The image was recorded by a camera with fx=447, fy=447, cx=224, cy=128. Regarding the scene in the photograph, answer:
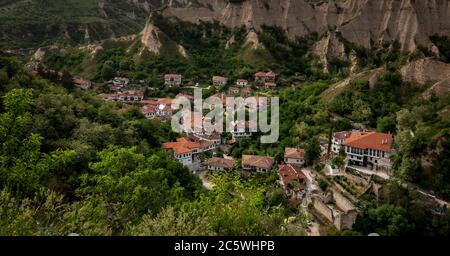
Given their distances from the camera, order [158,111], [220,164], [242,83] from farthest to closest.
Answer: [242,83] < [158,111] < [220,164]

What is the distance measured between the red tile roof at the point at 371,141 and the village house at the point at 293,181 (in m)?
3.95

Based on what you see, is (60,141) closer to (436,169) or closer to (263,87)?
(436,169)

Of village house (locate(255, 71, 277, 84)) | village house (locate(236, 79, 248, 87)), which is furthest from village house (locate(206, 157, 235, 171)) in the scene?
village house (locate(255, 71, 277, 84))

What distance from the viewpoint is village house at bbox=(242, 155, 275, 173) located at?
30.2 metres

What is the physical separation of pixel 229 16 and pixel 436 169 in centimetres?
4651

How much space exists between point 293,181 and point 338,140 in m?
5.51

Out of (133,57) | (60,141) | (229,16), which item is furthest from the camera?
(229,16)

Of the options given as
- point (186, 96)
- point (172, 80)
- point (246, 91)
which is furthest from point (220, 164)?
point (172, 80)

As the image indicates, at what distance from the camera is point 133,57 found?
5925cm

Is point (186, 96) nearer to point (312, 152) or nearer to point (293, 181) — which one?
→ point (312, 152)

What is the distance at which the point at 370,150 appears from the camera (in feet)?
94.6
